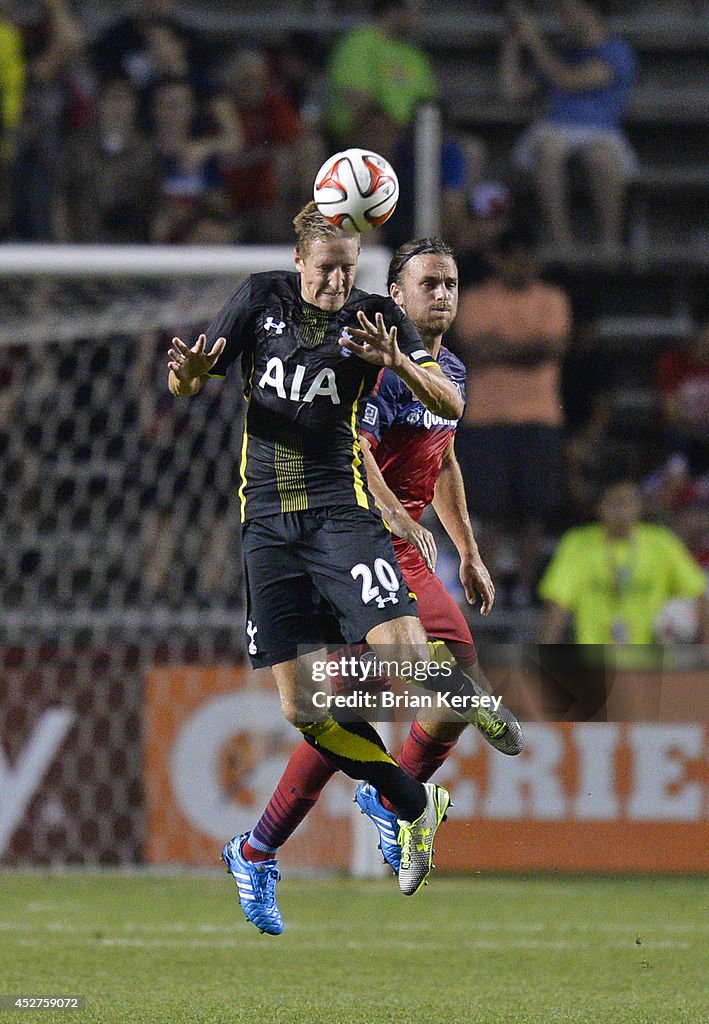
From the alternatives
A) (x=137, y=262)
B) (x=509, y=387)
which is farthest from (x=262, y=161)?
(x=509, y=387)

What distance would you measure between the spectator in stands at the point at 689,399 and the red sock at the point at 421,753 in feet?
22.5

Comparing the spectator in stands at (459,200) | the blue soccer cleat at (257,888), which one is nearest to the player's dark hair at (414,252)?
the blue soccer cleat at (257,888)

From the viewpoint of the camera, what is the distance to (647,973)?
702 cm

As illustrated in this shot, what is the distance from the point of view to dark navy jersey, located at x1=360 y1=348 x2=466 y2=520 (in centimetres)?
516

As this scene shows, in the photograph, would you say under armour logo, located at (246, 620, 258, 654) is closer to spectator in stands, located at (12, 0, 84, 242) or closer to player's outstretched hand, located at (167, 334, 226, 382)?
player's outstretched hand, located at (167, 334, 226, 382)

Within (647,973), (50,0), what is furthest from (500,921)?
(50,0)

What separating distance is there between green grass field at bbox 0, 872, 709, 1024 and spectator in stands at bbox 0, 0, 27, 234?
527 centimetres

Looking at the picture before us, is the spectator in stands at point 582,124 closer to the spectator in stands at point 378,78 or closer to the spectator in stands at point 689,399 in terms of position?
the spectator in stands at point 378,78

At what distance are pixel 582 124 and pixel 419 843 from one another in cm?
916

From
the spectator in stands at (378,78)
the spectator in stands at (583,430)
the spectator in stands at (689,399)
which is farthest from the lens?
the spectator in stands at (378,78)

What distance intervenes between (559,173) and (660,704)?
499 centimetres

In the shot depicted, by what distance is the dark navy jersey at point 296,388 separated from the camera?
5012 mm

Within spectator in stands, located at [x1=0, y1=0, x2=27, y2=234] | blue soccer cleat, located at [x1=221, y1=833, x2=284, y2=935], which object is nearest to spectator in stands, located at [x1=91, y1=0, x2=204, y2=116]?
spectator in stands, located at [x1=0, y1=0, x2=27, y2=234]

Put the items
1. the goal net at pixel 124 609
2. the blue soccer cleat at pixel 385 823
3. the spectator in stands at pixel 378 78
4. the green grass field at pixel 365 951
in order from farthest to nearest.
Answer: the spectator in stands at pixel 378 78 → the goal net at pixel 124 609 → the green grass field at pixel 365 951 → the blue soccer cleat at pixel 385 823
